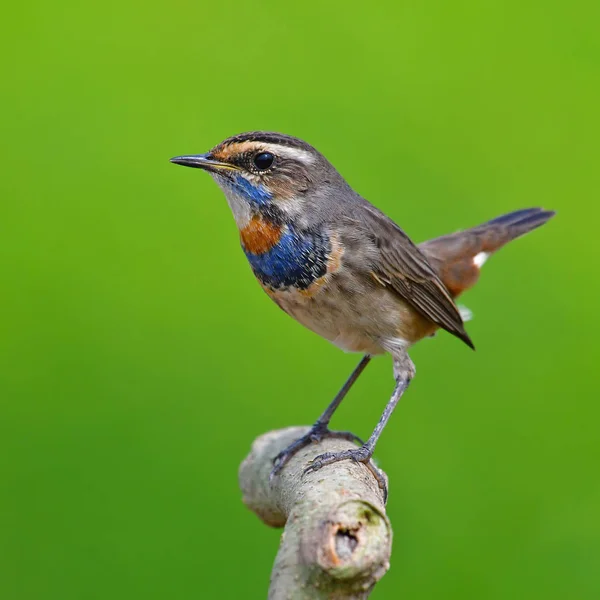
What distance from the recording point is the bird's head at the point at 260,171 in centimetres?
475

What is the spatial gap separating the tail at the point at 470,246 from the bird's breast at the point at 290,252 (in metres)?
1.24

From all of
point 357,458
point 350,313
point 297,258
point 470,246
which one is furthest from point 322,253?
point 470,246

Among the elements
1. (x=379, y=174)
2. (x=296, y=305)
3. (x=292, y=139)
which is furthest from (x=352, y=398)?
(x=292, y=139)

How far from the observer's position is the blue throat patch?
4.78m

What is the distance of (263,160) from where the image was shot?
4773 millimetres

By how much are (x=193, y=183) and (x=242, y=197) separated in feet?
9.03

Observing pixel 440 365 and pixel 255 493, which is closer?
pixel 255 493

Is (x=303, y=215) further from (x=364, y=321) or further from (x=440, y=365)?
(x=440, y=365)

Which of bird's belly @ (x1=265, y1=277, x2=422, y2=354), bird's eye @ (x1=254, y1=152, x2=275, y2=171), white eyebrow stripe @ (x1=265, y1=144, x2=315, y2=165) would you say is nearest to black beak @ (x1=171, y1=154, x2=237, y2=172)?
bird's eye @ (x1=254, y1=152, x2=275, y2=171)

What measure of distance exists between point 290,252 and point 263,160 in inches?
19.0

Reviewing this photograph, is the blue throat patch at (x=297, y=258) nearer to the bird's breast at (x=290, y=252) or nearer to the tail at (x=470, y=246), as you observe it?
the bird's breast at (x=290, y=252)

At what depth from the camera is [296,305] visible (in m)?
4.90

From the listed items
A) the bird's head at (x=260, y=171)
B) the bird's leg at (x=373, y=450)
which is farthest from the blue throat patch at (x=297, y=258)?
the bird's leg at (x=373, y=450)

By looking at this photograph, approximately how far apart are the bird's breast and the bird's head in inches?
3.3
